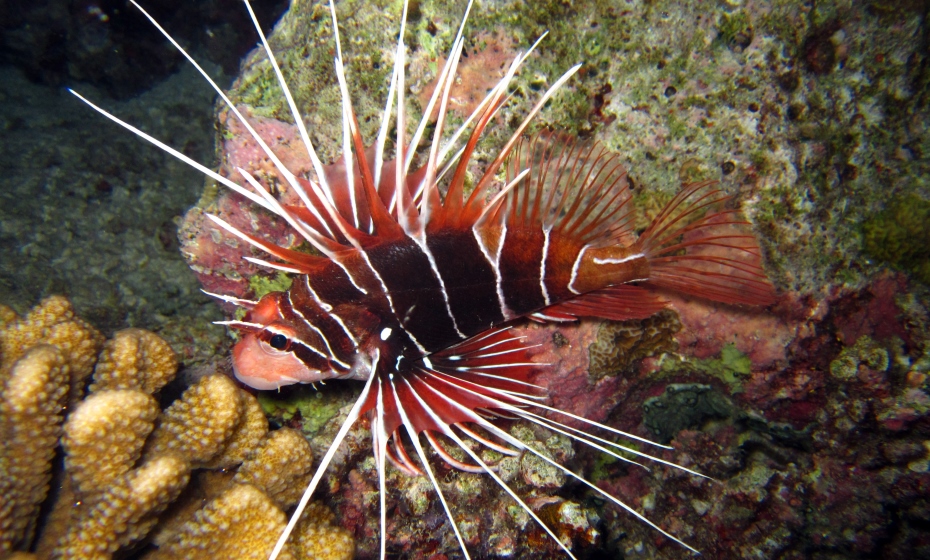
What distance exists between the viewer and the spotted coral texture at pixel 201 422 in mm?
2498

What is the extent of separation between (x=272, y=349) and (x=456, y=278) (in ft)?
3.40

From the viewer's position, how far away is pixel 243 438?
2.68 metres

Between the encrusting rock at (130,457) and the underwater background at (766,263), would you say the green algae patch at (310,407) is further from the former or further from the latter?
the encrusting rock at (130,457)

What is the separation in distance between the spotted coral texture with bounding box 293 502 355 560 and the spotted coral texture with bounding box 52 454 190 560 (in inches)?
29.0

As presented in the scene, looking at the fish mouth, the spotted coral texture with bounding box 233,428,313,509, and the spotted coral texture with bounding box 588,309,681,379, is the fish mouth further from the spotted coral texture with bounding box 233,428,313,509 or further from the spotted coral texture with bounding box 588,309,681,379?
the spotted coral texture with bounding box 588,309,681,379

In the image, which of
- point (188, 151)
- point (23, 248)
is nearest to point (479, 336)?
point (23, 248)

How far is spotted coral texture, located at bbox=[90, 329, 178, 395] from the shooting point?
2.49m

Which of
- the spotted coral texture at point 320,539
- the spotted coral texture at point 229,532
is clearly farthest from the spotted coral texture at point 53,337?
the spotted coral texture at point 320,539

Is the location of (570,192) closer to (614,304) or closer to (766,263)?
(614,304)

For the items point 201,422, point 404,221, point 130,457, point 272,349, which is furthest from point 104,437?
point 404,221

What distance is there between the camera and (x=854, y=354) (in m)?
3.03

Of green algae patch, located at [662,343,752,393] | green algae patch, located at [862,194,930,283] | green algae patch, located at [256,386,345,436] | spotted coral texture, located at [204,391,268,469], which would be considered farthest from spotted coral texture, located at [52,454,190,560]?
green algae patch, located at [862,194,930,283]

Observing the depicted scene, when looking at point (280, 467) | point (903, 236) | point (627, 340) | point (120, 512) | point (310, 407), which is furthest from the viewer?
point (310, 407)

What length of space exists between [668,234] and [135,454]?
3023 millimetres
